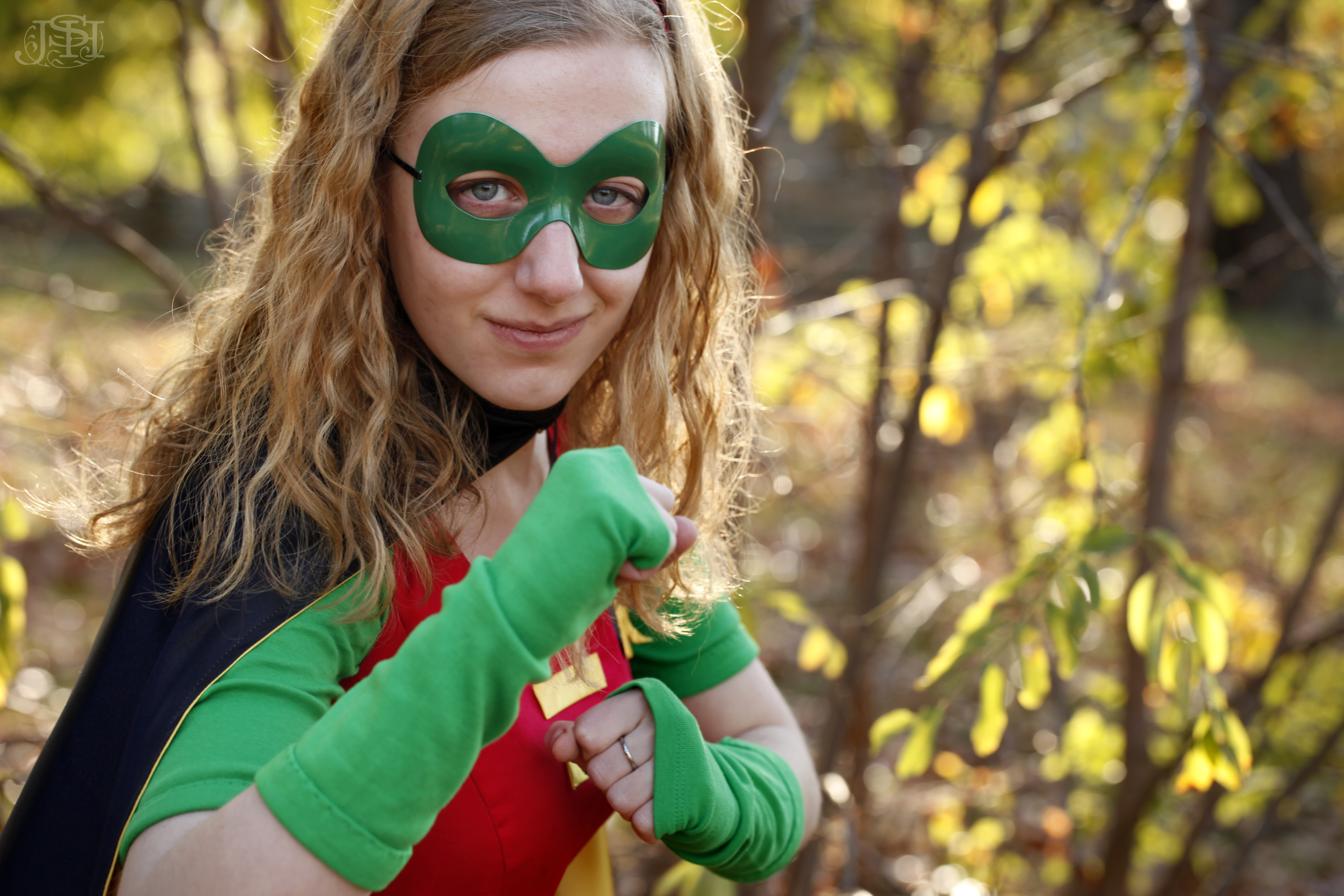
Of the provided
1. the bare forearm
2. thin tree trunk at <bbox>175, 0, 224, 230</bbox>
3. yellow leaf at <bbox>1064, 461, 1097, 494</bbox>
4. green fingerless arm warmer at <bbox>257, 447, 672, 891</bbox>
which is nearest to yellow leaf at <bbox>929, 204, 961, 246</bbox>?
yellow leaf at <bbox>1064, 461, 1097, 494</bbox>

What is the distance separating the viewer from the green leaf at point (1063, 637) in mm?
1363

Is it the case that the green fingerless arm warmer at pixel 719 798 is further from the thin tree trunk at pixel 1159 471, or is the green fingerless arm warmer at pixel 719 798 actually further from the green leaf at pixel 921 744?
the thin tree trunk at pixel 1159 471

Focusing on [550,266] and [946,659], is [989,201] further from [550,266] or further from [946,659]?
[550,266]

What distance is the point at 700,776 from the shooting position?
3.54 feet

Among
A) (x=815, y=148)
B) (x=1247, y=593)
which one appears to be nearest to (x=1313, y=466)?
(x=1247, y=593)

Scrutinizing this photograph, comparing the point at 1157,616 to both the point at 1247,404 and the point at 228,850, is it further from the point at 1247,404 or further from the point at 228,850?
the point at 1247,404

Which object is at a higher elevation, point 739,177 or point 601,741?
point 739,177

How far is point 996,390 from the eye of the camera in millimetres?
3170

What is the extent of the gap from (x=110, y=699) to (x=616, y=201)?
2.49ft

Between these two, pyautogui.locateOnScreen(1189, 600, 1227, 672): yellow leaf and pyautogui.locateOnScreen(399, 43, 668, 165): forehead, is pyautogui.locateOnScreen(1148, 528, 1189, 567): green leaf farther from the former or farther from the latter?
pyautogui.locateOnScreen(399, 43, 668, 165): forehead

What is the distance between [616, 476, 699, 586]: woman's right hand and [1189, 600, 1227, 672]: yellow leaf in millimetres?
820

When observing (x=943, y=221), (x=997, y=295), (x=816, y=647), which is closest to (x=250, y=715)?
(x=816, y=647)

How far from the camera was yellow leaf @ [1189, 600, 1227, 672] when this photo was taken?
134 cm

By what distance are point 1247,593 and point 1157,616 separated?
2.54 m
